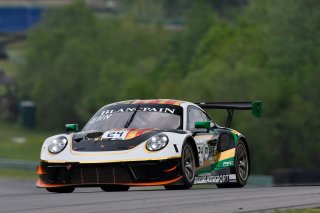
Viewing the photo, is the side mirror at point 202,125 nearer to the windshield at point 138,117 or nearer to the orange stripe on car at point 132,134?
the windshield at point 138,117

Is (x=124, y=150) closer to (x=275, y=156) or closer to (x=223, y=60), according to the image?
(x=275, y=156)

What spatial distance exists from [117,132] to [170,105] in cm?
146

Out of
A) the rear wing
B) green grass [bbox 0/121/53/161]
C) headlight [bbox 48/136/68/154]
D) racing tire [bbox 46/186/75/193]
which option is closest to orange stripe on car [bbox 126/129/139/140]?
headlight [bbox 48/136/68/154]

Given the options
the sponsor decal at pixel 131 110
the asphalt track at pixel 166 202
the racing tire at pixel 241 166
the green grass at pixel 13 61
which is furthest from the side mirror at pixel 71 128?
the green grass at pixel 13 61

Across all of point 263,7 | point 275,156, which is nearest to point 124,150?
point 275,156

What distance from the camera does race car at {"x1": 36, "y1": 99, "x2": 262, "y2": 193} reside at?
14.5 meters

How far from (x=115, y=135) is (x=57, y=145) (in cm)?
76

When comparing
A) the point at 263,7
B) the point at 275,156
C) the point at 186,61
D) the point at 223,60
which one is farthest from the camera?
the point at 186,61

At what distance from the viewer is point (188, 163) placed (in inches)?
594

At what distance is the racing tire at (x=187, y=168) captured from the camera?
1474 cm

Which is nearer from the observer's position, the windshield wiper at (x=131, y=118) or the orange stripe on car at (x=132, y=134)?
the orange stripe on car at (x=132, y=134)

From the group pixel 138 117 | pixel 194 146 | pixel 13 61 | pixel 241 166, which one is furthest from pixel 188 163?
pixel 13 61

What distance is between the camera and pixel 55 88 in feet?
309

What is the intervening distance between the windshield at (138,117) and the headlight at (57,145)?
727 millimetres
